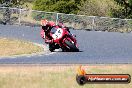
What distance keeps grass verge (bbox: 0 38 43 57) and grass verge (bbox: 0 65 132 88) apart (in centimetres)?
477

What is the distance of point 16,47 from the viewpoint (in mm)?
23641

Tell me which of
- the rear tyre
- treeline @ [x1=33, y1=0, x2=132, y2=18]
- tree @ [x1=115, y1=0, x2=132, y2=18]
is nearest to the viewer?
the rear tyre

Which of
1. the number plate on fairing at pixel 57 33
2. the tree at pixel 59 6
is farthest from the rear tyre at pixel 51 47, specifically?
the tree at pixel 59 6

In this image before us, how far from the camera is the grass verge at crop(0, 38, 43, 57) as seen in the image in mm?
21827

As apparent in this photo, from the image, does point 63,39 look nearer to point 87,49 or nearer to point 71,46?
point 71,46

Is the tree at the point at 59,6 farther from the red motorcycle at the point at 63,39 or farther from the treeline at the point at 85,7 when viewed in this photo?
the red motorcycle at the point at 63,39

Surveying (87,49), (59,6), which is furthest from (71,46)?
(59,6)

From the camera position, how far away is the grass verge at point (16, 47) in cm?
2183

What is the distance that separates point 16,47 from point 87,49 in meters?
3.71

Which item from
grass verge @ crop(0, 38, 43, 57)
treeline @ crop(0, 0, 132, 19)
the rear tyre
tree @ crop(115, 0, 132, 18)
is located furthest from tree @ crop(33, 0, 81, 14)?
the rear tyre

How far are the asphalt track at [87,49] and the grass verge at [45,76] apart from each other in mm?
1768

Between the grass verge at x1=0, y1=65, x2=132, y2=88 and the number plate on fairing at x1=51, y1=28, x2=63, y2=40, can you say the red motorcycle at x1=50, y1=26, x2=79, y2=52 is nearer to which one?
the number plate on fairing at x1=51, y1=28, x2=63, y2=40

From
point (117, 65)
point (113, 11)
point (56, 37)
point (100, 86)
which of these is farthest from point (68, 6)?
point (100, 86)

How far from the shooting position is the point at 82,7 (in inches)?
1672
